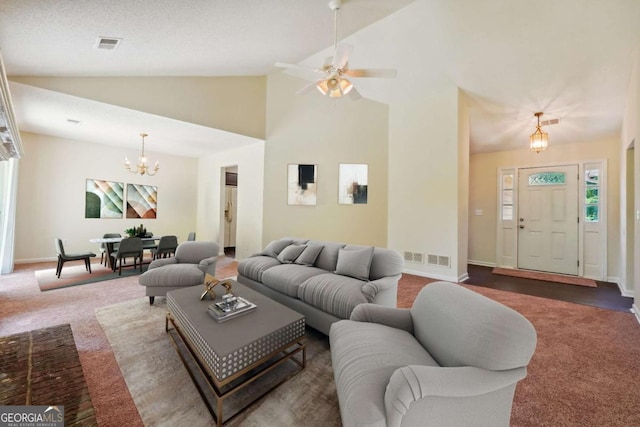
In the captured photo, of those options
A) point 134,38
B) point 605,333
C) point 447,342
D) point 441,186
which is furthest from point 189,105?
point 605,333

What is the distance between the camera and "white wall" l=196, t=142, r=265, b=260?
5.52 meters

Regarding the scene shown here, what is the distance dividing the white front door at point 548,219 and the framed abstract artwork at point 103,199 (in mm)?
9453

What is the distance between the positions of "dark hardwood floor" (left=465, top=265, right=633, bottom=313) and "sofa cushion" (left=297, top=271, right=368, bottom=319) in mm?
3052

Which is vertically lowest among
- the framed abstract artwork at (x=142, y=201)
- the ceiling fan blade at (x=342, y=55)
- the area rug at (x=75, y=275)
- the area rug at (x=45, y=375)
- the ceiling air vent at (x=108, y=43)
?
the area rug at (x=75, y=275)

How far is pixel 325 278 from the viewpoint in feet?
8.21

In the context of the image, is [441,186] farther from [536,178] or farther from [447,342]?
[447,342]

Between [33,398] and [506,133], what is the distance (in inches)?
268

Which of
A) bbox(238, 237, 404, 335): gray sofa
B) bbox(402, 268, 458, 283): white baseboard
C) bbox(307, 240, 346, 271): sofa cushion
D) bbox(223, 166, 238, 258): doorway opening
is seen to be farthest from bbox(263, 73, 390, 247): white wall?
bbox(223, 166, 238, 258): doorway opening

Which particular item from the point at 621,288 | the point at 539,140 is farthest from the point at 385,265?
the point at 621,288

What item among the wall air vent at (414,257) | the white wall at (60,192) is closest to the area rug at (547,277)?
the wall air vent at (414,257)

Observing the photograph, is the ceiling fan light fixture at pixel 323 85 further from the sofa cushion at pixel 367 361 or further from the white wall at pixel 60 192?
the white wall at pixel 60 192

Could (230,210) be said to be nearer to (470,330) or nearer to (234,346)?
(234,346)

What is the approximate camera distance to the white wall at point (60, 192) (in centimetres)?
505

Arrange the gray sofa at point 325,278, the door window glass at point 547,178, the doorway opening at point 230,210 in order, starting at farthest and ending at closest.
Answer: the doorway opening at point 230,210
the door window glass at point 547,178
the gray sofa at point 325,278
